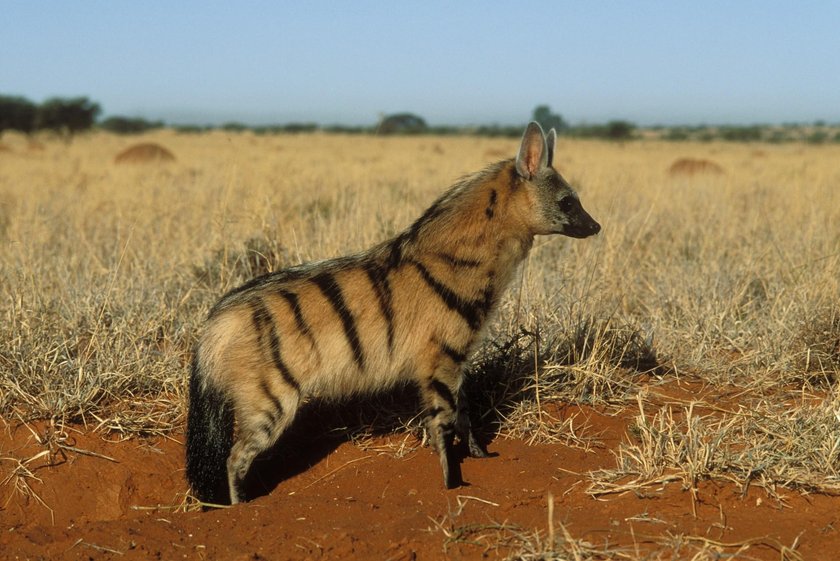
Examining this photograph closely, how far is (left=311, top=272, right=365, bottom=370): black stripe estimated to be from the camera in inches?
160

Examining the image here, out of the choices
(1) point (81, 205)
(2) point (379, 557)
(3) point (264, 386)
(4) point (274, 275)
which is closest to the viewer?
(2) point (379, 557)

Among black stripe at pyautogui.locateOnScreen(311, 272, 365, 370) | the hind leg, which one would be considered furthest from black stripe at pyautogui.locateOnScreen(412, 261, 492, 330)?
the hind leg

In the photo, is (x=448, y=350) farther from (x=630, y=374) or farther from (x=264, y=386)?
(x=630, y=374)

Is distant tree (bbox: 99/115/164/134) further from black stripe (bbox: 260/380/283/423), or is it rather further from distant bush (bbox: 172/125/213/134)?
black stripe (bbox: 260/380/283/423)

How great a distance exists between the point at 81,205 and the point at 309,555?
757cm

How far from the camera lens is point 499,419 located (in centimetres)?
477

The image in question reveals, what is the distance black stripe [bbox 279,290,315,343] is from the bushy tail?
48 cm

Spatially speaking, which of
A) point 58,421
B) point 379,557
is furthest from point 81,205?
point 379,557

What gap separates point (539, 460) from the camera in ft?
14.0

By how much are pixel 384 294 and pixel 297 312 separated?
1.40 ft

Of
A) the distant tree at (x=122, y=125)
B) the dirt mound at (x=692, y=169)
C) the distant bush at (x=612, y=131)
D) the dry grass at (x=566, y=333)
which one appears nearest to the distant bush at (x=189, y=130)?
the distant tree at (x=122, y=125)

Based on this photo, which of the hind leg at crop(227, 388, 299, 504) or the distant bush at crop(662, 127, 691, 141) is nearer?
the hind leg at crop(227, 388, 299, 504)

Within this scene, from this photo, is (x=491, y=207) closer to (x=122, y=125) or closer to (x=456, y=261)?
(x=456, y=261)

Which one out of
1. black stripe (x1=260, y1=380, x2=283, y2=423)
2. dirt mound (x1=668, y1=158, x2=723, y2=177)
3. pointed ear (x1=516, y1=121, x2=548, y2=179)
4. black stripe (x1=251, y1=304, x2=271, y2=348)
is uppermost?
pointed ear (x1=516, y1=121, x2=548, y2=179)
